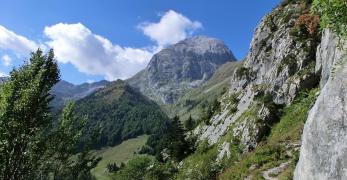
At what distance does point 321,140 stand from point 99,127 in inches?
1214

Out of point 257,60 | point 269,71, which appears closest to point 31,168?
point 269,71

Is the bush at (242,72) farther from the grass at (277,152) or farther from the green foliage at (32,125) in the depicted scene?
the green foliage at (32,125)

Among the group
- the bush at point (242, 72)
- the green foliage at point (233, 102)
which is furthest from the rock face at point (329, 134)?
the bush at point (242, 72)

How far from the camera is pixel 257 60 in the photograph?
295 feet

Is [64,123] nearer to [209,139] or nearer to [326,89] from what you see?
[326,89]

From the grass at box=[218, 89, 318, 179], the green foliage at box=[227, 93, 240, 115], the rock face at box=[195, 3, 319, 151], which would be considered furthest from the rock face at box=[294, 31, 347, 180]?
the green foliage at box=[227, 93, 240, 115]

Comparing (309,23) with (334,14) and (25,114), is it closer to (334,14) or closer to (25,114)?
(25,114)

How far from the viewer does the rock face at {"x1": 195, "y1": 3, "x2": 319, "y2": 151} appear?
222 ft

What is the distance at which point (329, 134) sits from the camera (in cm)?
1759

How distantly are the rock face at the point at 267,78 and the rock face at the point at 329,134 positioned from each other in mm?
47382

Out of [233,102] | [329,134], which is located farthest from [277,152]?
[233,102]

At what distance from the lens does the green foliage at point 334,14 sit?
1734 centimetres

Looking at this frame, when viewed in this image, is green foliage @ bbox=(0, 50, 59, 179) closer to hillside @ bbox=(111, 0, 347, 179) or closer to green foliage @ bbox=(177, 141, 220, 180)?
hillside @ bbox=(111, 0, 347, 179)

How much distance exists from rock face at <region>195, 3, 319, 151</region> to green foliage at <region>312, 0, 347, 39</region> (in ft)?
161
